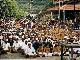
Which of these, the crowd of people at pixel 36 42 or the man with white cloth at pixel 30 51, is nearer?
the man with white cloth at pixel 30 51

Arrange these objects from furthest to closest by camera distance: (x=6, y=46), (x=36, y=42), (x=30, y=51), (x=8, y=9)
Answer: (x=8, y=9) → (x=36, y=42) → (x=6, y=46) → (x=30, y=51)

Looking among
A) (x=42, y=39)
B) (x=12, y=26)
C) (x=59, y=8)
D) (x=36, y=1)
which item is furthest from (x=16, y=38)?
(x=36, y=1)

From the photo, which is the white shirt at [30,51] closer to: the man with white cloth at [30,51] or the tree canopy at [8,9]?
the man with white cloth at [30,51]

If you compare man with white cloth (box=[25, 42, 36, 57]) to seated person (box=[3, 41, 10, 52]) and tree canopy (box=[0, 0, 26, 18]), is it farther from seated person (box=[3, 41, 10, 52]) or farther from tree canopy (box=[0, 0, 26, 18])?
tree canopy (box=[0, 0, 26, 18])

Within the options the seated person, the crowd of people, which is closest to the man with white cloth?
the crowd of people

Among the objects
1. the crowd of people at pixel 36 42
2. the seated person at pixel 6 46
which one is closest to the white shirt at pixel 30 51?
the crowd of people at pixel 36 42

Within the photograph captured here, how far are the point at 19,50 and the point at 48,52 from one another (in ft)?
4.09

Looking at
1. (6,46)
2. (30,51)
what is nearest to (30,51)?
(30,51)

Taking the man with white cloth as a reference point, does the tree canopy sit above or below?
above

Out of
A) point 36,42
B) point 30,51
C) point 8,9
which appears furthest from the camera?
point 8,9

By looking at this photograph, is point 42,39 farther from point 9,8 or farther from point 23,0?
point 23,0

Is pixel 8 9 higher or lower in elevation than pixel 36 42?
higher

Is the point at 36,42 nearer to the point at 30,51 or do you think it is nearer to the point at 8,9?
the point at 30,51

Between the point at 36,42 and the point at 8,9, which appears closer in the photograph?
the point at 36,42
